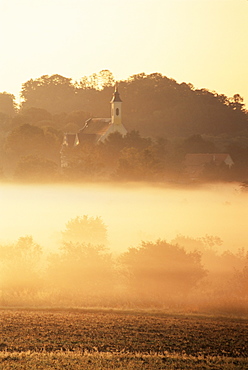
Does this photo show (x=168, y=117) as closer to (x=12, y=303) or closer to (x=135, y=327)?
(x=12, y=303)

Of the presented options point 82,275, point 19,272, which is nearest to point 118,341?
point 82,275

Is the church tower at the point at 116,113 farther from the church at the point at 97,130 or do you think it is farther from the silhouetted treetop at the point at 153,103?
the silhouetted treetop at the point at 153,103

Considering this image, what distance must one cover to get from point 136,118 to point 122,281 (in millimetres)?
75877

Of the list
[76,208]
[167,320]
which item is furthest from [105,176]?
[167,320]

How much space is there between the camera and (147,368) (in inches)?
1079

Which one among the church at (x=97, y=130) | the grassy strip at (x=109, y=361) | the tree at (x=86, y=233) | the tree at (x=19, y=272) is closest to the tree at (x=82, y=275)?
the tree at (x=19, y=272)

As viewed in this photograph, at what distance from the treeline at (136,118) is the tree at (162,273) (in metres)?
31.8

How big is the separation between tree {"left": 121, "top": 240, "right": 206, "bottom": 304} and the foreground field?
52.6 feet

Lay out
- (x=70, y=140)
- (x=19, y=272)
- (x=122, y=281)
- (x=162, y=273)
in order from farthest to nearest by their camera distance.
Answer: (x=70, y=140)
(x=19, y=272)
(x=162, y=273)
(x=122, y=281)

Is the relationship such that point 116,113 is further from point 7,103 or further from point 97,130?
point 7,103

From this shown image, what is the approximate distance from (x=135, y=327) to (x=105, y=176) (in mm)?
62787

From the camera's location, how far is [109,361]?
2870cm

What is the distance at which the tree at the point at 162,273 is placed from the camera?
59.7 meters

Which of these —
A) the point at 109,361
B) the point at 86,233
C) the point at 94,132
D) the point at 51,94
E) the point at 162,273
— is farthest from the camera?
the point at 51,94
